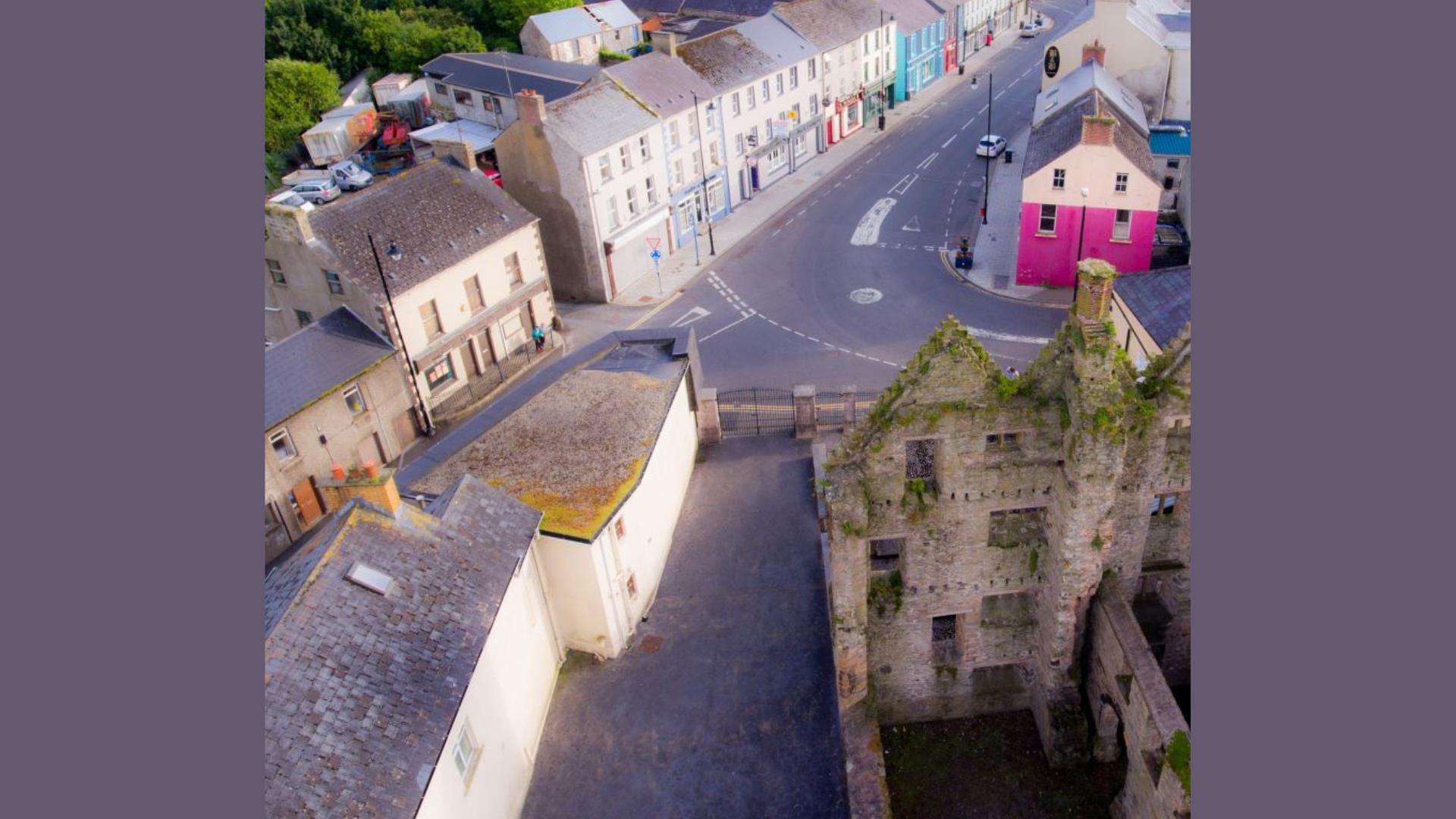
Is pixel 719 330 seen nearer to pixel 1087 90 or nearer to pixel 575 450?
pixel 575 450

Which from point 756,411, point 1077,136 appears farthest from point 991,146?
point 756,411

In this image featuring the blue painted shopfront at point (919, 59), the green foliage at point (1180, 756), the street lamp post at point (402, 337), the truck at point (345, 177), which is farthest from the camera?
the blue painted shopfront at point (919, 59)

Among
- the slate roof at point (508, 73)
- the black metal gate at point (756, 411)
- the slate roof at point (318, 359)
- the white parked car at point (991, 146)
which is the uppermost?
the slate roof at point (508, 73)

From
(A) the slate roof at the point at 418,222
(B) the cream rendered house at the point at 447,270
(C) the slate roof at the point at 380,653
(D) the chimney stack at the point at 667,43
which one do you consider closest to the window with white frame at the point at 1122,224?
(B) the cream rendered house at the point at 447,270

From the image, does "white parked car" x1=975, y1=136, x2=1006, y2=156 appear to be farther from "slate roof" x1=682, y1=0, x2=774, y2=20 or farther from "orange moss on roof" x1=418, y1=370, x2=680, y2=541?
"orange moss on roof" x1=418, y1=370, x2=680, y2=541

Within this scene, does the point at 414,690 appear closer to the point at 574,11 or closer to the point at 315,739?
the point at 315,739

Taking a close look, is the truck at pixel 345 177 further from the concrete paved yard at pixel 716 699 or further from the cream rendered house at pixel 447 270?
the concrete paved yard at pixel 716 699
